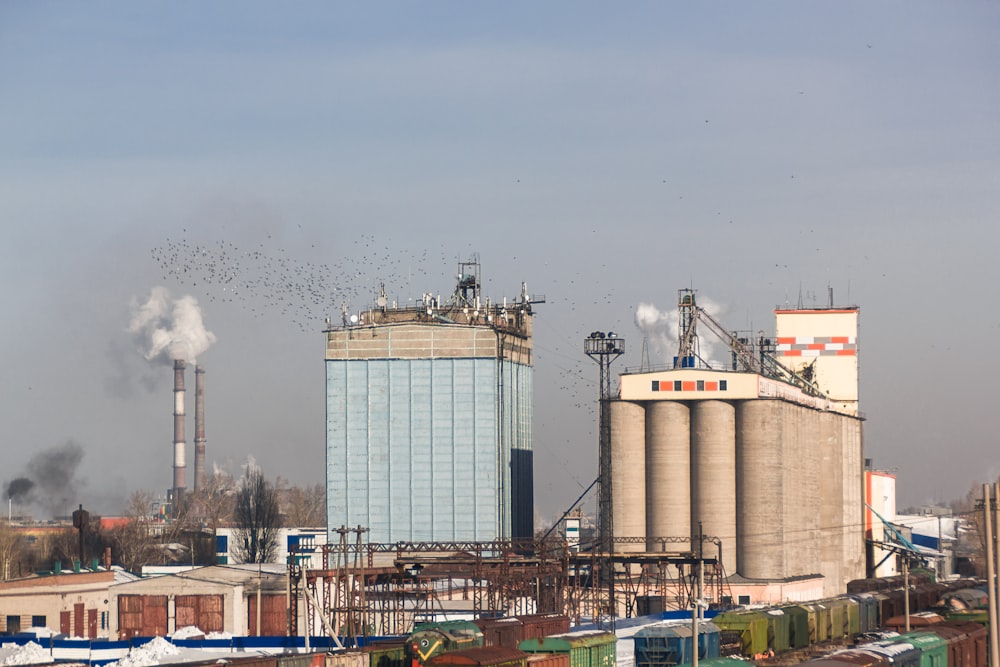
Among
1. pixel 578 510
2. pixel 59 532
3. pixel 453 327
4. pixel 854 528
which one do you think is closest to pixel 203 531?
pixel 59 532

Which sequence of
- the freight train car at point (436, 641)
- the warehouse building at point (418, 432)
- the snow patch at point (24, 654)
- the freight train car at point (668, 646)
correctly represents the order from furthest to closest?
1. the warehouse building at point (418, 432)
2. the snow patch at point (24, 654)
3. the freight train car at point (668, 646)
4. the freight train car at point (436, 641)

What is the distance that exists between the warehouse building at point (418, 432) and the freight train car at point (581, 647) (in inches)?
2730

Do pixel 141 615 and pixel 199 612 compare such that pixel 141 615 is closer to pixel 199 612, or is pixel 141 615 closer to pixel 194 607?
pixel 194 607

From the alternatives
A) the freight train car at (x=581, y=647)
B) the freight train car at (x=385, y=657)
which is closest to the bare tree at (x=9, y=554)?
the freight train car at (x=385, y=657)

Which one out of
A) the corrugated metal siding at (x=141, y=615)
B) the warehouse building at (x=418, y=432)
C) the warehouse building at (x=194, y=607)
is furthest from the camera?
the warehouse building at (x=418, y=432)

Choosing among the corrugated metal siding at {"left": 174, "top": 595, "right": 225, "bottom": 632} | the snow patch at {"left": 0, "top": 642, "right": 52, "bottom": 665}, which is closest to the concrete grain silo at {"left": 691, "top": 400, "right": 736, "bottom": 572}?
the corrugated metal siding at {"left": 174, "top": 595, "right": 225, "bottom": 632}

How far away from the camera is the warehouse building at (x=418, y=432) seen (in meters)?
131

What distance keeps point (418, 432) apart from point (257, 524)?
36401mm

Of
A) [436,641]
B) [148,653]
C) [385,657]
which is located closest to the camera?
[436,641]

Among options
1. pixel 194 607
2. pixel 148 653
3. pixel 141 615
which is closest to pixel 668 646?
pixel 148 653

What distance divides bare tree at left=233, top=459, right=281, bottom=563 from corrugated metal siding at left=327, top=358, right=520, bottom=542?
76.1 feet

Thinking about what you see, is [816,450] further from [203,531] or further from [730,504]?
[203,531]

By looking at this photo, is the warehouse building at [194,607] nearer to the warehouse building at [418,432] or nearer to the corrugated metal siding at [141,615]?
the corrugated metal siding at [141,615]

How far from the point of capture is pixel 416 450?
132 m
